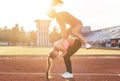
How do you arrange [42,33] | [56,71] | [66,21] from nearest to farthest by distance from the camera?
[66,21]
[56,71]
[42,33]

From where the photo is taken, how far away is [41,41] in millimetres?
138625

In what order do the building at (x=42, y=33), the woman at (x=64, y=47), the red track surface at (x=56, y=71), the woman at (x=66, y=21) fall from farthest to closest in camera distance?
the building at (x=42, y=33), the red track surface at (x=56, y=71), the woman at (x=64, y=47), the woman at (x=66, y=21)

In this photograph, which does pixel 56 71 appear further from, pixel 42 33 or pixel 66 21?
pixel 42 33

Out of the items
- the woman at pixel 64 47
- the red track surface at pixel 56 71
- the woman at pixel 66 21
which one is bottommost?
the red track surface at pixel 56 71

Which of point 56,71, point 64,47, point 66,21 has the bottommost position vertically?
point 56,71

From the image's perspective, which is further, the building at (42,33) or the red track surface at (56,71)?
the building at (42,33)

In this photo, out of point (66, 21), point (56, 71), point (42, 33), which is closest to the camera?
point (66, 21)

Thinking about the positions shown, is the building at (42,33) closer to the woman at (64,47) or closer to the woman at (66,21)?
the woman at (64,47)

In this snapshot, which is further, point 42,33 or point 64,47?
point 42,33

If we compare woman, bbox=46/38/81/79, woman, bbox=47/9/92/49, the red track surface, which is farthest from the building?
woman, bbox=47/9/92/49

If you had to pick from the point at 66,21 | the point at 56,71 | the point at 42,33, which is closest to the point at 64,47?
the point at 66,21

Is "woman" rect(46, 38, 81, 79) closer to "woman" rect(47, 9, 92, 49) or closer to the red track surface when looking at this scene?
"woman" rect(47, 9, 92, 49)

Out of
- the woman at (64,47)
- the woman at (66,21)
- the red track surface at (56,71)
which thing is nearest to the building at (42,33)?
the red track surface at (56,71)

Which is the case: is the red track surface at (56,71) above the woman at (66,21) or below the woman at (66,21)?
below
